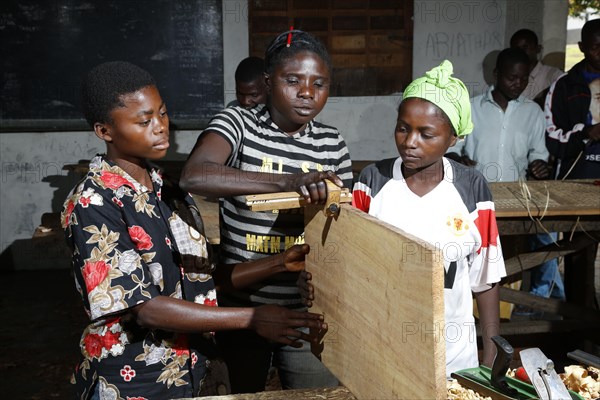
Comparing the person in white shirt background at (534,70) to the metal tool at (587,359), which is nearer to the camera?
the metal tool at (587,359)

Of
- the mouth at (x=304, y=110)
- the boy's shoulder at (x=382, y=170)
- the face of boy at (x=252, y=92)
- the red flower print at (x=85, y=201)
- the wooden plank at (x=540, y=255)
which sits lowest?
the wooden plank at (x=540, y=255)

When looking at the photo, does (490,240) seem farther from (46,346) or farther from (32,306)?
(32,306)

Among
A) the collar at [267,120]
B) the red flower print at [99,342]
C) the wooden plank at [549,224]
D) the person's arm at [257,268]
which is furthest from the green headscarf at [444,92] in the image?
the wooden plank at [549,224]

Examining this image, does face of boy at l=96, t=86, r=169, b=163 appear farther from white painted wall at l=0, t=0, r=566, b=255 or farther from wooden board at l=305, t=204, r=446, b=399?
white painted wall at l=0, t=0, r=566, b=255

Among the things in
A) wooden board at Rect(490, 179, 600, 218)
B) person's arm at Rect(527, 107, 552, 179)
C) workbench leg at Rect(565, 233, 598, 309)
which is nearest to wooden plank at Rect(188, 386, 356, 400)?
wooden board at Rect(490, 179, 600, 218)

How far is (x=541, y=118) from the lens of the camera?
15.4 ft

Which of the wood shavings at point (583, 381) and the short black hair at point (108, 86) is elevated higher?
the short black hair at point (108, 86)

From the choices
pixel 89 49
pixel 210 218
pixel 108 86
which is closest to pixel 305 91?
pixel 108 86

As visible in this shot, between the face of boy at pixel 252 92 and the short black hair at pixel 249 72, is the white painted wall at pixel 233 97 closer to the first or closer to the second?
the short black hair at pixel 249 72

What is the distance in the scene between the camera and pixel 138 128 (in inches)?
69.6

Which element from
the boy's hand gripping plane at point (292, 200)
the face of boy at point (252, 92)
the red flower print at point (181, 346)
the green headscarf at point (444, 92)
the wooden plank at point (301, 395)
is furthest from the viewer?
the face of boy at point (252, 92)

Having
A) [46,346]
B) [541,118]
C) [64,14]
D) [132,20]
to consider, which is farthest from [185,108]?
[541,118]

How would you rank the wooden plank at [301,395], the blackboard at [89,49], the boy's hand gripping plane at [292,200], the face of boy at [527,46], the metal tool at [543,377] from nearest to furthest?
the metal tool at [543,377] → the boy's hand gripping plane at [292,200] → the wooden plank at [301,395] → the face of boy at [527,46] → the blackboard at [89,49]

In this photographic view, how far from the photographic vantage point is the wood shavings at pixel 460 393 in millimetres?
1688
